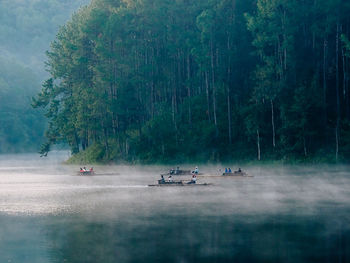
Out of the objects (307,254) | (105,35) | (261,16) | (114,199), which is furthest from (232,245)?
(105,35)

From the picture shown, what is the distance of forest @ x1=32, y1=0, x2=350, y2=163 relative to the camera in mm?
70062

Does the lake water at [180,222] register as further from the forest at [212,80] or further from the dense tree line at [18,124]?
the dense tree line at [18,124]

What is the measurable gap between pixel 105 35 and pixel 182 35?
458 inches

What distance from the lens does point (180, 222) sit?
30156 millimetres

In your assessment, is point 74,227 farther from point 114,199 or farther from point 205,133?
point 205,133

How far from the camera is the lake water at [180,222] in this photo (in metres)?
23.2

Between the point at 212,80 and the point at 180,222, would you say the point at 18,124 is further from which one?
the point at 180,222

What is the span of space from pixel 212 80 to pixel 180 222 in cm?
5170

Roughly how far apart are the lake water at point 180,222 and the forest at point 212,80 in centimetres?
2089

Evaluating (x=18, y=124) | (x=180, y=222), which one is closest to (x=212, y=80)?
(x=180, y=222)

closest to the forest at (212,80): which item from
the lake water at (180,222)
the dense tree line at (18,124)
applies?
the lake water at (180,222)

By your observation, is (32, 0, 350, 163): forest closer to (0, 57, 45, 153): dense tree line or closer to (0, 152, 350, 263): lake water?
(0, 152, 350, 263): lake water

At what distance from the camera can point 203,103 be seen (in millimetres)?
81625

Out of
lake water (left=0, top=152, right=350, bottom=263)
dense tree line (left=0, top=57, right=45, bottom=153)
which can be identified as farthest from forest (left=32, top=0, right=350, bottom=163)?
dense tree line (left=0, top=57, right=45, bottom=153)
